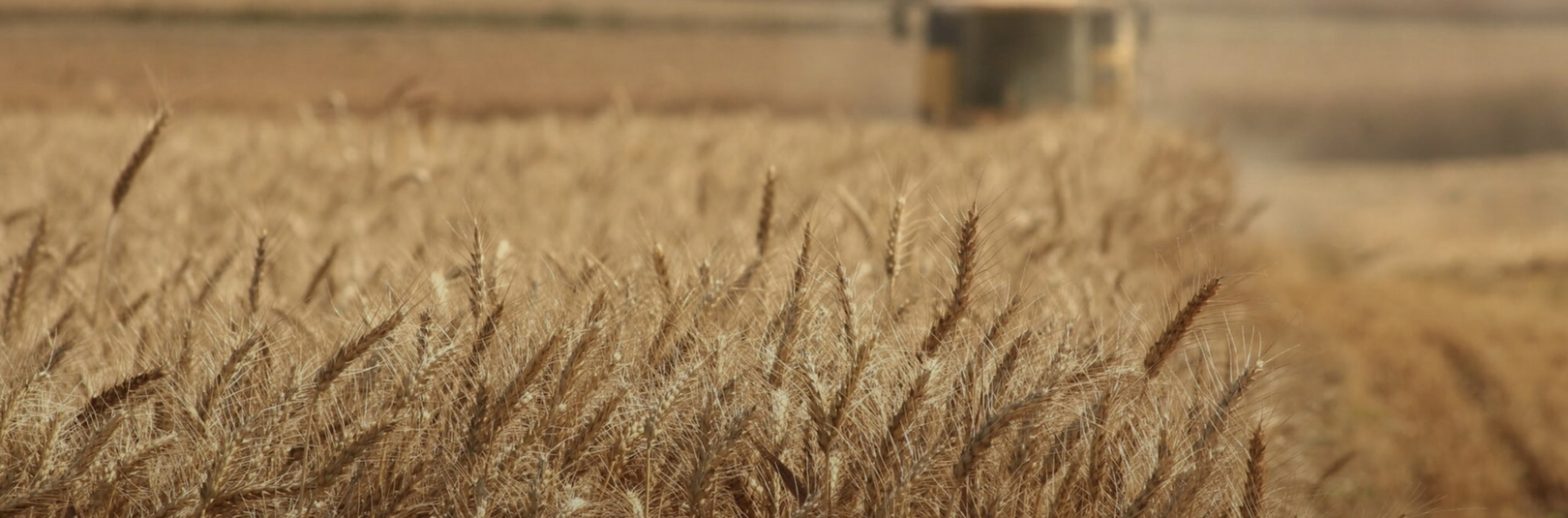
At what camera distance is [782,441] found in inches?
38.9

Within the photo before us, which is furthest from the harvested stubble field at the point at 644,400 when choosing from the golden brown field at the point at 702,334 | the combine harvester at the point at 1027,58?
the combine harvester at the point at 1027,58

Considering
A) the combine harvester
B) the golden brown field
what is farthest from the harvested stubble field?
the combine harvester

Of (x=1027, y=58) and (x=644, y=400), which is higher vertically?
(x=1027, y=58)

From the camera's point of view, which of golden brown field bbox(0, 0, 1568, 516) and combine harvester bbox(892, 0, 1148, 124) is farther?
combine harvester bbox(892, 0, 1148, 124)

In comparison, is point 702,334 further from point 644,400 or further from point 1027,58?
point 1027,58

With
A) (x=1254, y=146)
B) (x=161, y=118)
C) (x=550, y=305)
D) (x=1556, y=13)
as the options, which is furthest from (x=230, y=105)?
(x=1556, y=13)

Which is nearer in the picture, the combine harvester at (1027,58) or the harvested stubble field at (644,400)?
the harvested stubble field at (644,400)

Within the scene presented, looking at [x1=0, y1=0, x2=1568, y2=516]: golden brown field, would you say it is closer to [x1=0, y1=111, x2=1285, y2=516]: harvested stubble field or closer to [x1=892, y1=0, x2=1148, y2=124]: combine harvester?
[x1=0, y1=111, x2=1285, y2=516]: harvested stubble field

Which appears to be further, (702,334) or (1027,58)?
(1027,58)

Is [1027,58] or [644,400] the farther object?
[1027,58]

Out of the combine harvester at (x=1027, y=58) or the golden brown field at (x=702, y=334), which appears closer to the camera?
the golden brown field at (x=702, y=334)

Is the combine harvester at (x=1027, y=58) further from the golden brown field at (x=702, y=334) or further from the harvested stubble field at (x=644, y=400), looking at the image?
the harvested stubble field at (x=644, y=400)

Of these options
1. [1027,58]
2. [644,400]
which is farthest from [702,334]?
[1027,58]

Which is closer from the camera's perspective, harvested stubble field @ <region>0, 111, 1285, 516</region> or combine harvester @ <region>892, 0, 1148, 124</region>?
harvested stubble field @ <region>0, 111, 1285, 516</region>
